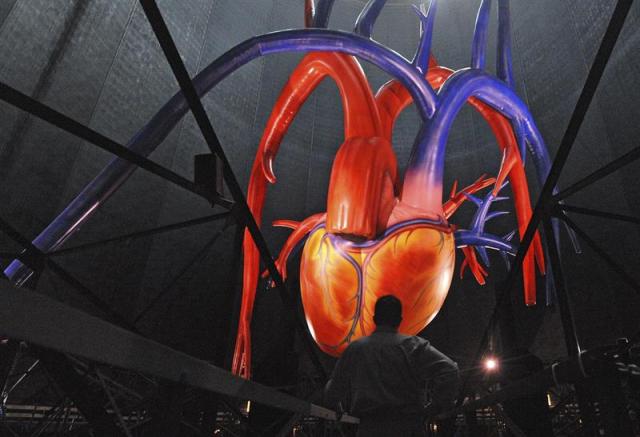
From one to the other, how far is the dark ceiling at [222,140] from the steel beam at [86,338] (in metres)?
3.99

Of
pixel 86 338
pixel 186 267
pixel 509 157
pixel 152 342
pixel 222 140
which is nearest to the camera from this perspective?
pixel 86 338

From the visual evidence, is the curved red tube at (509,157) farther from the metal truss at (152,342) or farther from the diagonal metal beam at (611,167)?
the diagonal metal beam at (611,167)

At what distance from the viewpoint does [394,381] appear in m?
1.84

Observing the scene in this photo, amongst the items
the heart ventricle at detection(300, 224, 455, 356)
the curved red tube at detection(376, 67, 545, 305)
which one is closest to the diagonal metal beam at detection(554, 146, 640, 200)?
the heart ventricle at detection(300, 224, 455, 356)

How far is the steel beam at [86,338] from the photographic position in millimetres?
582

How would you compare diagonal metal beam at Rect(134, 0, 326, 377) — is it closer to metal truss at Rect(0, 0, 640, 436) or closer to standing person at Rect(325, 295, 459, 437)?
metal truss at Rect(0, 0, 640, 436)

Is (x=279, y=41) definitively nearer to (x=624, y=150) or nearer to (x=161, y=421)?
(x=161, y=421)

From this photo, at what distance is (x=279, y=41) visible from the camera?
170 inches

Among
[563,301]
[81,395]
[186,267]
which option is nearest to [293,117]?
[186,267]

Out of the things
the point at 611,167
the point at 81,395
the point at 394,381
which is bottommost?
the point at 81,395

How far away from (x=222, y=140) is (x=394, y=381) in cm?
816

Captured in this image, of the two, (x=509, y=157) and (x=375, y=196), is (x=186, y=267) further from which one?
(x=509, y=157)

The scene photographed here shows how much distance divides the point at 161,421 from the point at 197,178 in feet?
4.56

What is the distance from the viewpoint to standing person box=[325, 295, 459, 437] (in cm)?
181
